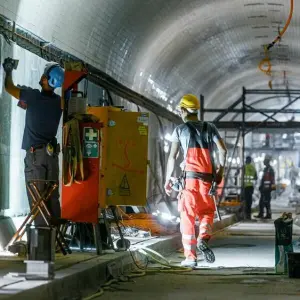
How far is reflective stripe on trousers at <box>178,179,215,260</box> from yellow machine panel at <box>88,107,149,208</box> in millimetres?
514

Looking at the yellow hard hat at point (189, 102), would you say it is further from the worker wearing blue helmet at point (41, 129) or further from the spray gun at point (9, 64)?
the spray gun at point (9, 64)

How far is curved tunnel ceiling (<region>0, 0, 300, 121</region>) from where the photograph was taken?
12984 millimetres

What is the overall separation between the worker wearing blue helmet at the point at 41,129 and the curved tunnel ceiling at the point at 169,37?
4.53 feet

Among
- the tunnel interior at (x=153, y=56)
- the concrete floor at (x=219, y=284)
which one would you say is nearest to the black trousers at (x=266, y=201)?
the tunnel interior at (x=153, y=56)

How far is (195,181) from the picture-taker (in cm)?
1029

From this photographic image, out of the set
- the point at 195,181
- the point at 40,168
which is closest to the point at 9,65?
the point at 40,168

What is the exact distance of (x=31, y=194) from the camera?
9289 millimetres

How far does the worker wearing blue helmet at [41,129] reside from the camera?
9.45m

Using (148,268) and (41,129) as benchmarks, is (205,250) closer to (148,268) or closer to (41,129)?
(148,268)

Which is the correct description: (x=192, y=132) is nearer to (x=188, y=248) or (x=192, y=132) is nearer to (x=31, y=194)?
(x=188, y=248)

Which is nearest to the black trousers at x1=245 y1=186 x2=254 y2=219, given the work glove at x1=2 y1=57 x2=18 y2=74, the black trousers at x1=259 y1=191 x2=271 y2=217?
the black trousers at x1=259 y1=191 x2=271 y2=217

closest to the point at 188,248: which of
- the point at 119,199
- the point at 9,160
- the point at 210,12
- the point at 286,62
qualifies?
the point at 119,199

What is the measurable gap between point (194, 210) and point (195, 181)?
33 cm

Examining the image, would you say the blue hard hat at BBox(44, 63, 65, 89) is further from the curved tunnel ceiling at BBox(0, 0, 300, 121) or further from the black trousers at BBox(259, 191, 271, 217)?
the black trousers at BBox(259, 191, 271, 217)
